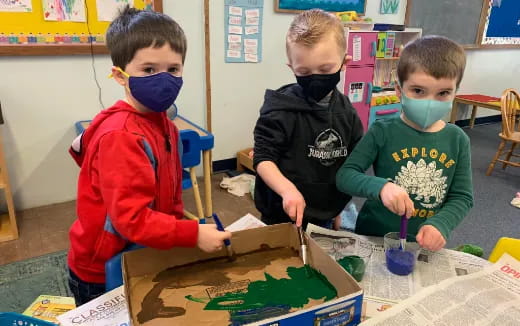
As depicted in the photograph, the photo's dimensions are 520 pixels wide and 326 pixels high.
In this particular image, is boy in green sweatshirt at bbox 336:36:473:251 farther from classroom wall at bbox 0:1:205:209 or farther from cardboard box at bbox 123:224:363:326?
classroom wall at bbox 0:1:205:209

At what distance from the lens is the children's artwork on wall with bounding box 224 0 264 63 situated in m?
3.06

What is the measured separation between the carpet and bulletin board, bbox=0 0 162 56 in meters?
1.23

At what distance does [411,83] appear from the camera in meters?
1.05

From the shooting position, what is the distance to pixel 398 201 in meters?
0.88

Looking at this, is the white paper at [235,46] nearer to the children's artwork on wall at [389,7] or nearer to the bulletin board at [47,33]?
the bulletin board at [47,33]

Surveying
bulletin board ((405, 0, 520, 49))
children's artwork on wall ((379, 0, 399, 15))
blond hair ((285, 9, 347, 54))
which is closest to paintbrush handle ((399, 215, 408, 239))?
blond hair ((285, 9, 347, 54))

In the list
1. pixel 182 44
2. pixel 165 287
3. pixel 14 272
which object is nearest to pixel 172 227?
pixel 165 287

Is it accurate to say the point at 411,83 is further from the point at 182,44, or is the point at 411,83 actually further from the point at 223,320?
the point at 223,320

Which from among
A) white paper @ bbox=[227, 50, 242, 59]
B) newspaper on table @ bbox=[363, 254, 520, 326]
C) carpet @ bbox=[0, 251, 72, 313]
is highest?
white paper @ bbox=[227, 50, 242, 59]

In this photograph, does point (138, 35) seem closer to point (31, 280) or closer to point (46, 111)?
point (31, 280)

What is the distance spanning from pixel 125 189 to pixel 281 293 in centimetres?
36

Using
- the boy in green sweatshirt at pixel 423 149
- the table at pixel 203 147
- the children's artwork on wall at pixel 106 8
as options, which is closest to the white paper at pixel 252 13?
the children's artwork on wall at pixel 106 8

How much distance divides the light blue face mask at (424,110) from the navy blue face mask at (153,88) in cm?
60

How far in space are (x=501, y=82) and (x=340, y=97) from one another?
5.24 metres
